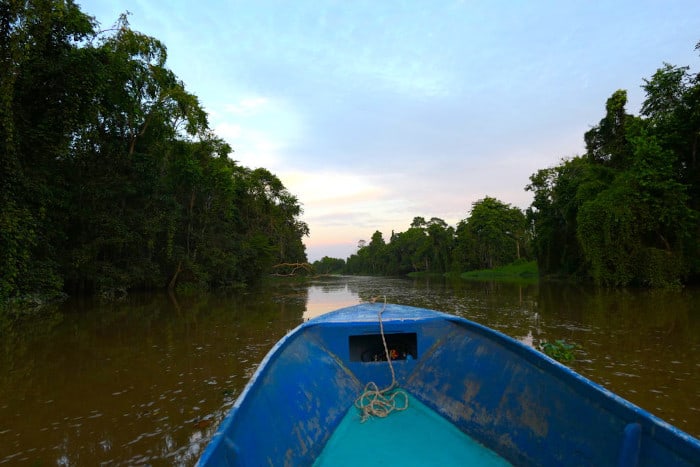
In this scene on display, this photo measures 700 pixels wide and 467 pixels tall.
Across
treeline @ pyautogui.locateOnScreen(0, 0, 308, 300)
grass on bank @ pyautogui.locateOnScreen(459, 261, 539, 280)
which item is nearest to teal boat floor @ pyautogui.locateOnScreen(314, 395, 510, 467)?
treeline @ pyautogui.locateOnScreen(0, 0, 308, 300)

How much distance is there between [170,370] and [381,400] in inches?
151

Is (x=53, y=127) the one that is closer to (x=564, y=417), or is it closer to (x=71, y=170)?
(x=71, y=170)

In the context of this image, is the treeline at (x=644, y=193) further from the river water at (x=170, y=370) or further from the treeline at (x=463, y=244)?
the treeline at (x=463, y=244)

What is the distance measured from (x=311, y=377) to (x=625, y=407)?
2335 mm

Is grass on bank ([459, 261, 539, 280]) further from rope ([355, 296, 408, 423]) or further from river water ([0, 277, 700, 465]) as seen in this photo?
rope ([355, 296, 408, 423])

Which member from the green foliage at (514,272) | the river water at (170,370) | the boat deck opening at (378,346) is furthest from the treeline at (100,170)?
the green foliage at (514,272)

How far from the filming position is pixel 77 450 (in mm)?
3301

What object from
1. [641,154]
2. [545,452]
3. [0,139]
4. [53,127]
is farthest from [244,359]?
[641,154]

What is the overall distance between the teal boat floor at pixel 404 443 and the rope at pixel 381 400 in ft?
0.18

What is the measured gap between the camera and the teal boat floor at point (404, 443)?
2.66 meters

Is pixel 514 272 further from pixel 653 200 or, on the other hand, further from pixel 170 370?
pixel 170 370

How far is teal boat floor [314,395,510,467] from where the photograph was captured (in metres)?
2.66

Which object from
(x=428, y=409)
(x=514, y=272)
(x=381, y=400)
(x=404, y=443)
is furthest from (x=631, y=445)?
(x=514, y=272)

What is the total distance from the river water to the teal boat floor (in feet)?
4.30
